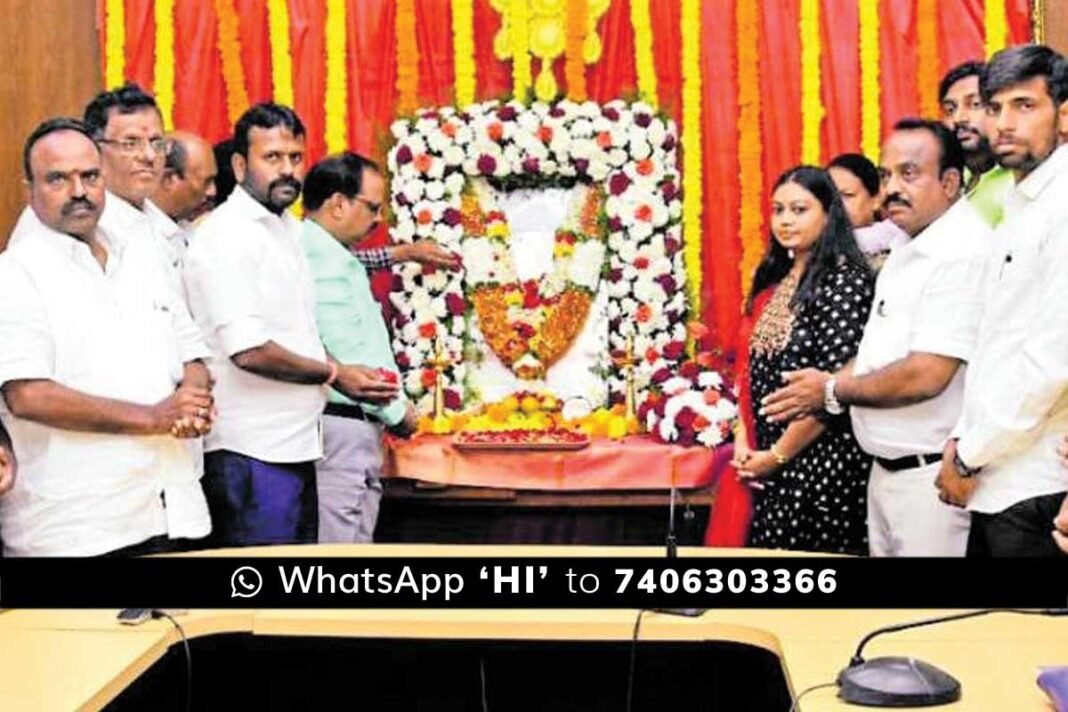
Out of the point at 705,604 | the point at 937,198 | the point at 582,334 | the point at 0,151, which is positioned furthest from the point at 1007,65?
the point at 0,151

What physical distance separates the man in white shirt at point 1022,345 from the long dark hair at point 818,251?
610mm

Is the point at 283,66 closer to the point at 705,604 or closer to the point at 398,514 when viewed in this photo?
the point at 398,514

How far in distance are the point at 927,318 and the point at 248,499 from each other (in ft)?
4.91

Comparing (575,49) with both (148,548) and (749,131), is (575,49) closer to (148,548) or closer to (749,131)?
(749,131)

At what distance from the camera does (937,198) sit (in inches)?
122

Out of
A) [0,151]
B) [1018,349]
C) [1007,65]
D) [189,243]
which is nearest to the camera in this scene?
[1018,349]

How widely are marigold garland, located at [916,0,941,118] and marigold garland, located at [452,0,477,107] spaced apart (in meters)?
1.30

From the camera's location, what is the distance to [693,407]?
4168 mm

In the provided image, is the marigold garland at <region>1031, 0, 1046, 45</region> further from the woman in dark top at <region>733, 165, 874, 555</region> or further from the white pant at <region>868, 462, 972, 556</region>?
the white pant at <region>868, 462, 972, 556</region>

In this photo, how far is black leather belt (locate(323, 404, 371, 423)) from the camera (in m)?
3.82

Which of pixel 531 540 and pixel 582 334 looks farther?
pixel 582 334

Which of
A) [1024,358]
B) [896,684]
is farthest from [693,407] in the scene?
[896,684]

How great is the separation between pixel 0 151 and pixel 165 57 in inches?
26.8

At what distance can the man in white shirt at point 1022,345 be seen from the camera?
242 cm
